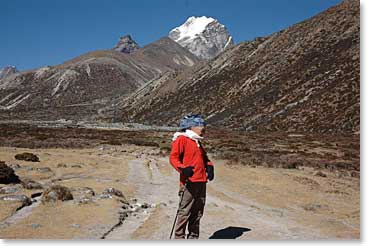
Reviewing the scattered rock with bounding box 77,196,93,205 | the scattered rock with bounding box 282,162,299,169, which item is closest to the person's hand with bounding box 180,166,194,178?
the scattered rock with bounding box 77,196,93,205

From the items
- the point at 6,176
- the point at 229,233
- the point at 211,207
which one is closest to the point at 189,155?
the point at 229,233

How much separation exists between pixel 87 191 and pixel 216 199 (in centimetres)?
526

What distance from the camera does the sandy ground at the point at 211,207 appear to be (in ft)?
39.0

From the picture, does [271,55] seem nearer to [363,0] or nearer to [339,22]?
[339,22]

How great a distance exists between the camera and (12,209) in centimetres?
1423

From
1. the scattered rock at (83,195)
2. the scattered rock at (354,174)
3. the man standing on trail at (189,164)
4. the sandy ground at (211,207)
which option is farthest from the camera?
the scattered rock at (354,174)

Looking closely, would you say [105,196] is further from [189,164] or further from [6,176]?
[189,164]

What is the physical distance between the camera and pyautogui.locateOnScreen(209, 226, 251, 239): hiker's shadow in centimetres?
1136

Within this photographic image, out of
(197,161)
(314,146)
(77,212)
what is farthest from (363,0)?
(314,146)

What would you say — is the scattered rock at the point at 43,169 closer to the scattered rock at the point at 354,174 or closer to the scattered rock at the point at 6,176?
the scattered rock at the point at 6,176

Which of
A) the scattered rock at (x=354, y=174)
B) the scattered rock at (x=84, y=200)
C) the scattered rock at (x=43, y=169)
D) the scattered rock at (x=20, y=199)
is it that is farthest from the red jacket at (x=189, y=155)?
the scattered rock at (x=354, y=174)

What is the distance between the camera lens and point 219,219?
13812mm

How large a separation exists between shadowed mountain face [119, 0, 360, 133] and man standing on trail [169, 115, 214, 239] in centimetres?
6693

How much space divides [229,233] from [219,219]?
2.03 metres
